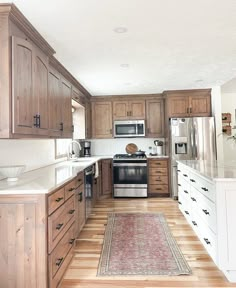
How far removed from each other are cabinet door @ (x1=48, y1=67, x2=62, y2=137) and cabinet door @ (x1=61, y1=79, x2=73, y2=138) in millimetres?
171

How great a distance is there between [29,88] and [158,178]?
152 inches

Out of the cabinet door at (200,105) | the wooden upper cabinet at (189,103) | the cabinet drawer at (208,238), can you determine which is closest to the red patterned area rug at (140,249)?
the cabinet drawer at (208,238)

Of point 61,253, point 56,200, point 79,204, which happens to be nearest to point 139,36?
point 56,200

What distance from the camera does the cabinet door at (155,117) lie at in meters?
5.78

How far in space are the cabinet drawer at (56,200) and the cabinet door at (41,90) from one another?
26.6 inches

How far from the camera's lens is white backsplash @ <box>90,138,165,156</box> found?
6133mm

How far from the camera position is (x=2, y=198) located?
1834 millimetres

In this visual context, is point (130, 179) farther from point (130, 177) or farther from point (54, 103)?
point (54, 103)

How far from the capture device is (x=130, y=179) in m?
5.46

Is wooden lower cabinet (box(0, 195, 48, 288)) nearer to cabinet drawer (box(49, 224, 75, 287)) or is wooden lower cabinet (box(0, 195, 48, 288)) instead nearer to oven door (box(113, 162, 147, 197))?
cabinet drawer (box(49, 224, 75, 287))

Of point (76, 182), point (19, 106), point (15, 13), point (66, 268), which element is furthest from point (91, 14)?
point (66, 268)

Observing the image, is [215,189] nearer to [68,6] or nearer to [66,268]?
[66,268]

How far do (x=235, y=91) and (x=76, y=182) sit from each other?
196 inches

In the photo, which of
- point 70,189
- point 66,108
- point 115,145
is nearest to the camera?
point 70,189
